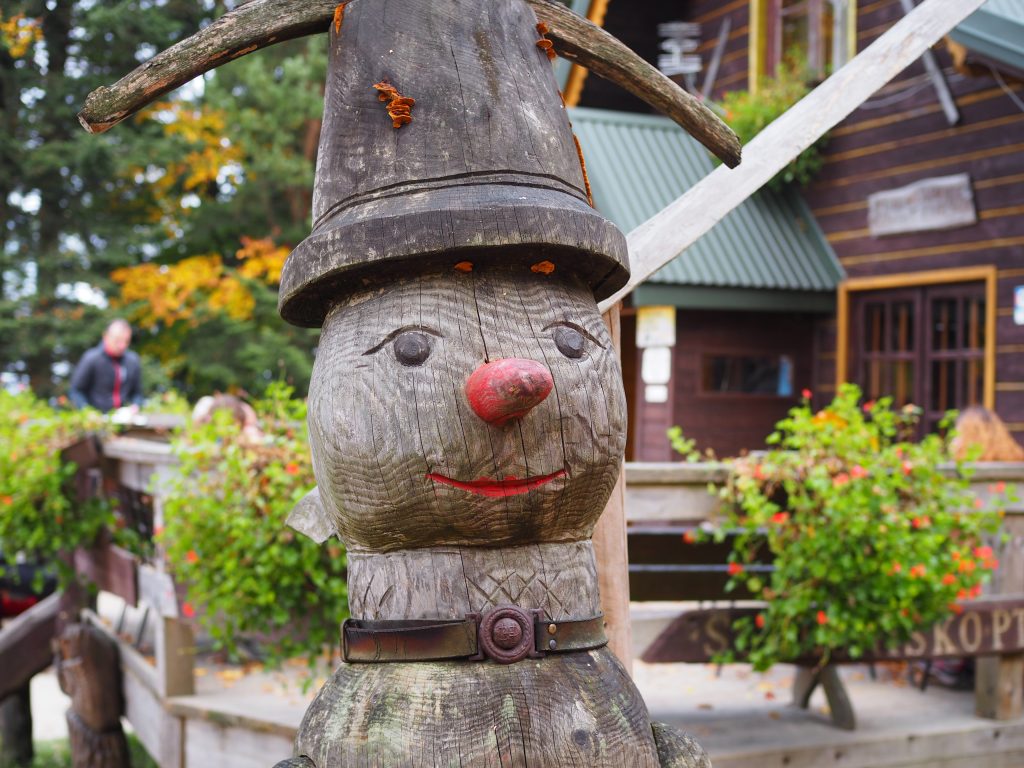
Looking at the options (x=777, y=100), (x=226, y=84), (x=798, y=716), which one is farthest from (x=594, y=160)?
(x=226, y=84)

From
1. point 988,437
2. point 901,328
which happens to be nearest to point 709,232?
point 901,328

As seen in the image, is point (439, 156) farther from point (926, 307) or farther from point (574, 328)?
point (926, 307)

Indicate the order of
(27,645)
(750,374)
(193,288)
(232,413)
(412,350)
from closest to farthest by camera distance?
(412,350)
(232,413)
(27,645)
(750,374)
(193,288)

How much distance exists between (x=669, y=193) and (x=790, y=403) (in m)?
2.14

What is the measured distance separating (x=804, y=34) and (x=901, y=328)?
2.70 m

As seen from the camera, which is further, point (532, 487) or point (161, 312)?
point (161, 312)

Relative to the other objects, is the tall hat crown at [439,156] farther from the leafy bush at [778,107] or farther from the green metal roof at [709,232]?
the leafy bush at [778,107]

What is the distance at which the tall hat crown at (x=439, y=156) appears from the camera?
1.85 metres

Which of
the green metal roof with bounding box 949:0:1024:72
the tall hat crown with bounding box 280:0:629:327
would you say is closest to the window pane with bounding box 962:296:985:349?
the green metal roof with bounding box 949:0:1024:72

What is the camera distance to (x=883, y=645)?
158 inches

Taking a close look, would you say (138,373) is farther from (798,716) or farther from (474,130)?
(474,130)

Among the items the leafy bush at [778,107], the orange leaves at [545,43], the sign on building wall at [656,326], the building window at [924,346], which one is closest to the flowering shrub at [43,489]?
the orange leaves at [545,43]

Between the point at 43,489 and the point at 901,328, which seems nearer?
the point at 43,489

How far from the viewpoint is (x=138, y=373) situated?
7465 mm
